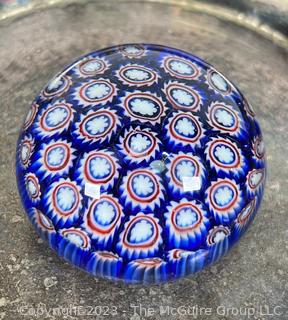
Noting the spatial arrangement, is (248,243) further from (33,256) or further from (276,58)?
(276,58)

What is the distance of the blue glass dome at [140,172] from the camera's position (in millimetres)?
1397

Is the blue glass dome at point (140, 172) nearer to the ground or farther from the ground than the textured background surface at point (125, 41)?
farther from the ground

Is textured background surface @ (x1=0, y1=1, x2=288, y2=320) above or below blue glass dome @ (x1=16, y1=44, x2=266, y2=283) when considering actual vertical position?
below

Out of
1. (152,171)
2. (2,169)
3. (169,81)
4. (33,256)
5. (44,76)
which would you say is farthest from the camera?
(44,76)

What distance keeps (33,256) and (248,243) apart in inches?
28.0

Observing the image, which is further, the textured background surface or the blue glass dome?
the textured background surface

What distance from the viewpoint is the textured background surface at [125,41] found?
1665mm

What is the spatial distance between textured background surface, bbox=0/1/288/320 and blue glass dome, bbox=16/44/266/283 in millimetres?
204

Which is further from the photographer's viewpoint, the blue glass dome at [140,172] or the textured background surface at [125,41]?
the textured background surface at [125,41]

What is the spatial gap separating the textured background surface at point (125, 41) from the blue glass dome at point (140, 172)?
0.20m

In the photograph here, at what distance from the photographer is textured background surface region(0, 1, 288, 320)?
65.6 inches

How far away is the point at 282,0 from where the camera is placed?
272 centimetres

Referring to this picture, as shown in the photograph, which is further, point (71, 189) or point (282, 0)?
point (282, 0)

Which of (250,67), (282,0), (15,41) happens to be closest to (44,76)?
(15,41)
